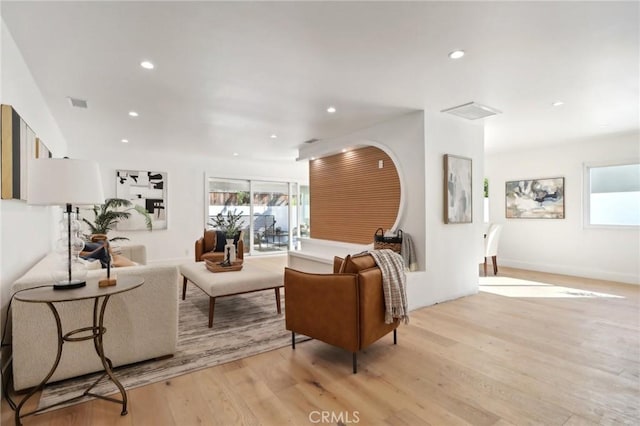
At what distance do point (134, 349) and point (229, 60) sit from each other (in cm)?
244

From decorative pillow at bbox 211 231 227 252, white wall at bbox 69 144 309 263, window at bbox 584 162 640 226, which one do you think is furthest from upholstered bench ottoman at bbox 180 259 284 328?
window at bbox 584 162 640 226

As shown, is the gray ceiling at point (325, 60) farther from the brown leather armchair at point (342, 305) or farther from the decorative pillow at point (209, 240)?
the decorative pillow at point (209, 240)

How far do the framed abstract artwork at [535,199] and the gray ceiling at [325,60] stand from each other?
184 centimetres

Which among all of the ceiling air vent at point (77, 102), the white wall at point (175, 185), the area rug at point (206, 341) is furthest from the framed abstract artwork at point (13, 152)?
the white wall at point (175, 185)

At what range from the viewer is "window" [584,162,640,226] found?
5.30 meters

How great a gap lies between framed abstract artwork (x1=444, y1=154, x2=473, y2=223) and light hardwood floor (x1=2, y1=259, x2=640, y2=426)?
1516mm

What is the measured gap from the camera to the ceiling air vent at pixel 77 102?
11.6ft

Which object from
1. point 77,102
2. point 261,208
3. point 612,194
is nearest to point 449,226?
point 612,194

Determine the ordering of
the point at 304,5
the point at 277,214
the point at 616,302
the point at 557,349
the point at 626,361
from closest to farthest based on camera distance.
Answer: the point at 304,5 < the point at 626,361 < the point at 557,349 < the point at 616,302 < the point at 277,214

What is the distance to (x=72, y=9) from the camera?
200 cm

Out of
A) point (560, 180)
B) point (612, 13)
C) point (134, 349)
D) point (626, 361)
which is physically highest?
point (612, 13)

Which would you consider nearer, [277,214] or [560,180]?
[560,180]

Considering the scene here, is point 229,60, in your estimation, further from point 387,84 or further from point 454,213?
point 454,213

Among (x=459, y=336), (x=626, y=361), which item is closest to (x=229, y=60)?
(x=459, y=336)
